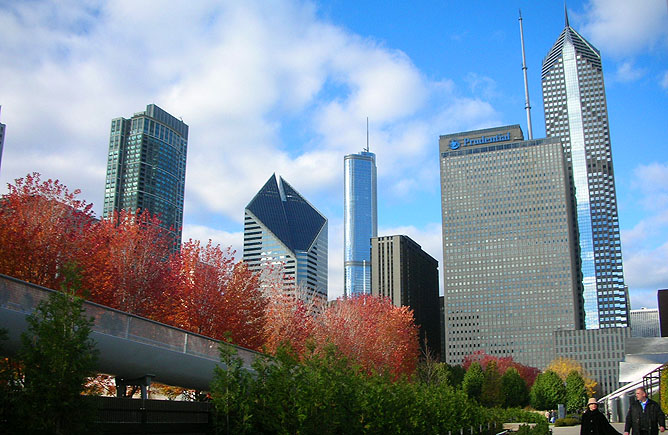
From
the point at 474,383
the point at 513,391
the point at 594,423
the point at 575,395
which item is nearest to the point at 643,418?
the point at 594,423

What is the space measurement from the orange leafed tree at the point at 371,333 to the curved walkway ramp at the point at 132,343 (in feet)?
90.7

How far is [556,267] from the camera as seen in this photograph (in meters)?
197

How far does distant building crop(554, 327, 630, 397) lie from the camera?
184625 mm

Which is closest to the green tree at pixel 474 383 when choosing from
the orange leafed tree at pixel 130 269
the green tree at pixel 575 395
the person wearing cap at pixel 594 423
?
the green tree at pixel 575 395

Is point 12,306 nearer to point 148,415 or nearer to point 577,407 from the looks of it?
point 148,415

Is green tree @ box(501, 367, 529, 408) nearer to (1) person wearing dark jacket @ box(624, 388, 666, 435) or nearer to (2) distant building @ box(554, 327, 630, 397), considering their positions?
(1) person wearing dark jacket @ box(624, 388, 666, 435)

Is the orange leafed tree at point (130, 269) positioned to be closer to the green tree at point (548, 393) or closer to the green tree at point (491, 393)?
the green tree at point (491, 393)

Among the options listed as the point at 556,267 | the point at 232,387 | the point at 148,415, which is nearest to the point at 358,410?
the point at 232,387

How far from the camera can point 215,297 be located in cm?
4116

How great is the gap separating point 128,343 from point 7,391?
6.17 meters

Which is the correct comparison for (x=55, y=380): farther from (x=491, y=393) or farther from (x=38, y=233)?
(x=491, y=393)

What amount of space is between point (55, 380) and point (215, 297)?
2889 cm

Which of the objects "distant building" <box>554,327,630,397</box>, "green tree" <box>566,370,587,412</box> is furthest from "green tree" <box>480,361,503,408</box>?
"distant building" <box>554,327,630,397</box>

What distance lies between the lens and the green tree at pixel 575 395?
3423 inches
